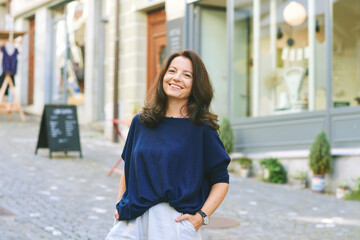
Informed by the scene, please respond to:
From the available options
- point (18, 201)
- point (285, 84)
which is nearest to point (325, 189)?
point (285, 84)

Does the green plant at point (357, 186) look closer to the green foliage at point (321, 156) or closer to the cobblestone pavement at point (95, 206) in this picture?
the cobblestone pavement at point (95, 206)

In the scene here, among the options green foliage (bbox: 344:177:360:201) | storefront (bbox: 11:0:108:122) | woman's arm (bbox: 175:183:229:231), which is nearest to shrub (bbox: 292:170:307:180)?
green foliage (bbox: 344:177:360:201)

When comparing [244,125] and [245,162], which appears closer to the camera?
[245,162]

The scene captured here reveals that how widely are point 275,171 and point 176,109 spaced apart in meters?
6.61

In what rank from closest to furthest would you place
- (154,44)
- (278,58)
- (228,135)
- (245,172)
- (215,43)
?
(245,172)
(228,135)
(278,58)
(215,43)
(154,44)

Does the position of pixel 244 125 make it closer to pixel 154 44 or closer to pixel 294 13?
pixel 294 13

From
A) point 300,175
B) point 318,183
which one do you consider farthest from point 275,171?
point 318,183

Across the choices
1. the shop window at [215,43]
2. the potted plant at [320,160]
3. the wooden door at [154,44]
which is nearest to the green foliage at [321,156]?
the potted plant at [320,160]

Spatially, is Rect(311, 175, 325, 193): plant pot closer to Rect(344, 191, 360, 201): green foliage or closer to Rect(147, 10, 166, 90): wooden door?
Rect(344, 191, 360, 201): green foliage

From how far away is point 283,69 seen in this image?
10.1 meters

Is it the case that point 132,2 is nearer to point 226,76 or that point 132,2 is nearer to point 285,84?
point 226,76

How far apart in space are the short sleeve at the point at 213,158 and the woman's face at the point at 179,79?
8.0 inches

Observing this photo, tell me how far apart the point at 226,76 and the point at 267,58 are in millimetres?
1054

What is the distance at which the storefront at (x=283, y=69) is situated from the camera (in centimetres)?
873
